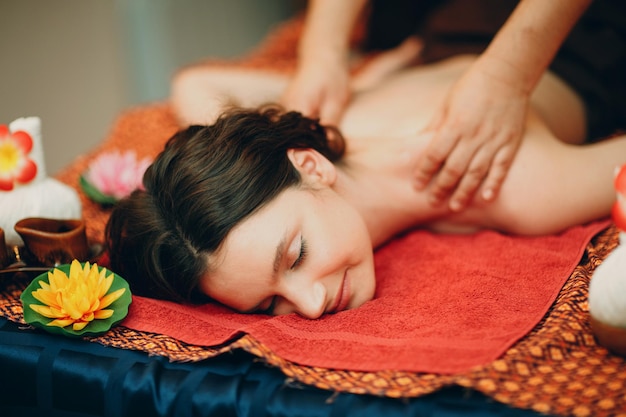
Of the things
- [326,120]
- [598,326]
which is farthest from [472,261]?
[326,120]

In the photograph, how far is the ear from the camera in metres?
1.06

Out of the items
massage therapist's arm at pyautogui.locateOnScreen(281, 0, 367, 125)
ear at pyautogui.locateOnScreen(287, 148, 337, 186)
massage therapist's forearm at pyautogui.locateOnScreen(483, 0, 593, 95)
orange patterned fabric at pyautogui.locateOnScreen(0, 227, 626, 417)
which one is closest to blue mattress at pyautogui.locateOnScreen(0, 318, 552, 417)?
orange patterned fabric at pyautogui.locateOnScreen(0, 227, 626, 417)

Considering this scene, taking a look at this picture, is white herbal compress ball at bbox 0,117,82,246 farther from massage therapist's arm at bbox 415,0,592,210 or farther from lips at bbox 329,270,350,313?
massage therapist's arm at bbox 415,0,592,210

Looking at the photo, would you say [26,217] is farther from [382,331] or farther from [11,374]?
[382,331]

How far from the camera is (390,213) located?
1210mm

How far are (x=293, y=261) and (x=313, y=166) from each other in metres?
0.22

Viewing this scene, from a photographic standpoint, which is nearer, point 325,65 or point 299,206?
point 299,206

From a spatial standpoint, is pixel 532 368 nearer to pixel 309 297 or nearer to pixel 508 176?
pixel 309 297

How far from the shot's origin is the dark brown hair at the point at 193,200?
95 cm

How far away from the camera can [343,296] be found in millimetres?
979

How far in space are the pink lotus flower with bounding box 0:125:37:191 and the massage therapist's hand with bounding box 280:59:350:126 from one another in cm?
60

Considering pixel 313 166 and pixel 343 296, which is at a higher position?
pixel 313 166

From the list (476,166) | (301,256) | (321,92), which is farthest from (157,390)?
(321,92)

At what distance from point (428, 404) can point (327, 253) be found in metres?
0.30
